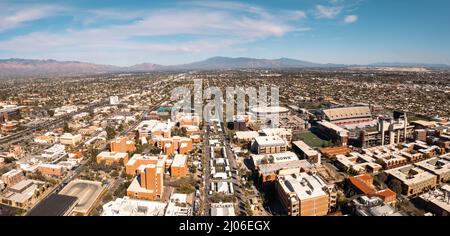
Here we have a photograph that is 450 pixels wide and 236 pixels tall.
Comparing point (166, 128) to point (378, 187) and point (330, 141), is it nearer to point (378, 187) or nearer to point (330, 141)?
point (330, 141)

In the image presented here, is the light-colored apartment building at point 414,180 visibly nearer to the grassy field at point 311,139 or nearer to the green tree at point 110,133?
the grassy field at point 311,139

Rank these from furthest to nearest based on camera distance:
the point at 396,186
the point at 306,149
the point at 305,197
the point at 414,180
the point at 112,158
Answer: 1. the point at 306,149
2. the point at 112,158
3. the point at 414,180
4. the point at 396,186
5. the point at 305,197

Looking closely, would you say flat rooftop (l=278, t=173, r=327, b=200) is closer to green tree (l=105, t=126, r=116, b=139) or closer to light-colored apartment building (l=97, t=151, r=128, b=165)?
light-colored apartment building (l=97, t=151, r=128, b=165)

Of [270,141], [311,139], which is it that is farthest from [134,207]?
[311,139]

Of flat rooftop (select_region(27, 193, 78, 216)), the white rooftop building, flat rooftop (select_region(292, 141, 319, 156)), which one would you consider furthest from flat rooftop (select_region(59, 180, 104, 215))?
flat rooftop (select_region(292, 141, 319, 156))

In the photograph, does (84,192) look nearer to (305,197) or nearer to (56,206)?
(56,206)

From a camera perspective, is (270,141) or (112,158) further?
(270,141)
